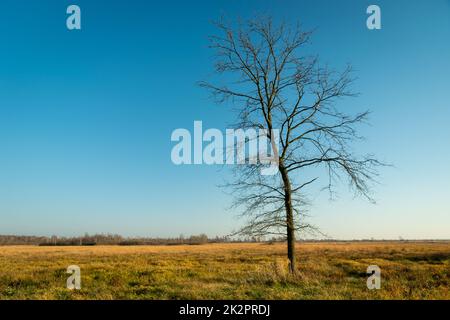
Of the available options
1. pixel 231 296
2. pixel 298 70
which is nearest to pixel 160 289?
pixel 231 296

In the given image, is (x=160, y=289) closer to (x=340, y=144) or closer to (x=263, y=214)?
(x=263, y=214)

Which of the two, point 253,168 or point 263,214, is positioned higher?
point 253,168

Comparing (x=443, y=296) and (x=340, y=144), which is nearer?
(x=443, y=296)

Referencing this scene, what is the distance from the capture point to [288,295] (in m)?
10.0

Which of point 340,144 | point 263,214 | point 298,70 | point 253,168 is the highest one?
point 298,70
